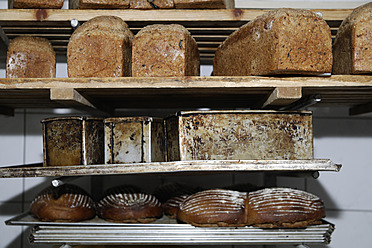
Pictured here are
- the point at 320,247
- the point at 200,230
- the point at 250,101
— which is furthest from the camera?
the point at 320,247

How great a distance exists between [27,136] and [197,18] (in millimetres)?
1165

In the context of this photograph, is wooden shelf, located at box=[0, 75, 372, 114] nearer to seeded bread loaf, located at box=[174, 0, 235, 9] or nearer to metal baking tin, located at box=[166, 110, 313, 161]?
metal baking tin, located at box=[166, 110, 313, 161]

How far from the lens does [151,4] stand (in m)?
1.58

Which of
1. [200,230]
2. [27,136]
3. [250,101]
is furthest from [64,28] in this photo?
[200,230]

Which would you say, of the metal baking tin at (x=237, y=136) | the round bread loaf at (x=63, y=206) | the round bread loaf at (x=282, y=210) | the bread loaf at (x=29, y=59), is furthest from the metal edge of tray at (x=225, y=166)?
the bread loaf at (x=29, y=59)

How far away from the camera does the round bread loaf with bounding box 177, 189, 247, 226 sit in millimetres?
1414

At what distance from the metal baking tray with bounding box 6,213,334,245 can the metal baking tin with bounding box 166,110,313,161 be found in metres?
0.30

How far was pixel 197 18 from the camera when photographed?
1535mm

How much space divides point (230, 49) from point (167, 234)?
81 cm

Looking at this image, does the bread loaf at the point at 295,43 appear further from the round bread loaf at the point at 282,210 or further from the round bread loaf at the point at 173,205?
the round bread loaf at the point at 173,205

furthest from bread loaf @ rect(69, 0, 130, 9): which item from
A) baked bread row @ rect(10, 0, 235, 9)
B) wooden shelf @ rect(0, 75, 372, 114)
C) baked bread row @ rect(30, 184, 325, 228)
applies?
baked bread row @ rect(30, 184, 325, 228)

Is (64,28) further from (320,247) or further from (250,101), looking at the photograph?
(320,247)

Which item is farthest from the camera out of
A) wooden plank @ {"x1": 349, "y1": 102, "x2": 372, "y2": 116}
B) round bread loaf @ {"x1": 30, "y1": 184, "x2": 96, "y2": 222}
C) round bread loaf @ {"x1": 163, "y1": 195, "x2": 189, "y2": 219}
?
wooden plank @ {"x1": 349, "y1": 102, "x2": 372, "y2": 116}

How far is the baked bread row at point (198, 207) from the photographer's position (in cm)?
141
